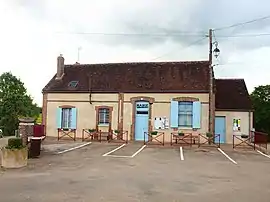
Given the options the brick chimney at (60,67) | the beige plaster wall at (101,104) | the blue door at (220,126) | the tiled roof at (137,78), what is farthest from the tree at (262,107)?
the brick chimney at (60,67)

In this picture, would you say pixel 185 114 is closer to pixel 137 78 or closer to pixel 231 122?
pixel 231 122

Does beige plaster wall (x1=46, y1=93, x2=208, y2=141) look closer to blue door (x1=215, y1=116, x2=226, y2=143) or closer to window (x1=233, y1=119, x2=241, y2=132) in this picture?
blue door (x1=215, y1=116, x2=226, y2=143)

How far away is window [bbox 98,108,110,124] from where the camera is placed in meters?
22.7

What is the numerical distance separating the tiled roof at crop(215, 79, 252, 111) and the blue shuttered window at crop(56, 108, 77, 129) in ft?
31.0

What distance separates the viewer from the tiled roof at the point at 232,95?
22.4 m

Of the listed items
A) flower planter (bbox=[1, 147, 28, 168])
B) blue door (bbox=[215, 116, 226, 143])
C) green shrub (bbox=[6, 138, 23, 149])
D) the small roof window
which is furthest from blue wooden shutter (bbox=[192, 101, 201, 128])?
flower planter (bbox=[1, 147, 28, 168])

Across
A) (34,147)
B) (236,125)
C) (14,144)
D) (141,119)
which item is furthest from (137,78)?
(14,144)

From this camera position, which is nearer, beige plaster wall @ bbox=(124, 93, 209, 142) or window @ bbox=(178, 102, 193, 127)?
beige plaster wall @ bbox=(124, 93, 209, 142)

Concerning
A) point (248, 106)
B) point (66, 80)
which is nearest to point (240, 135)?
point (248, 106)

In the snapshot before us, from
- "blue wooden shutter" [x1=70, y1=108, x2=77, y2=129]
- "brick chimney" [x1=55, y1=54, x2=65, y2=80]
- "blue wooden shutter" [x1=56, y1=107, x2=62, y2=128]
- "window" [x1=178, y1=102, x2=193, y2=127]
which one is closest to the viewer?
"window" [x1=178, y1=102, x2=193, y2=127]

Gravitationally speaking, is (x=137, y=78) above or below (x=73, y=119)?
above

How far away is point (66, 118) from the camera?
23.7 metres

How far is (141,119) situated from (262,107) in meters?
11.8

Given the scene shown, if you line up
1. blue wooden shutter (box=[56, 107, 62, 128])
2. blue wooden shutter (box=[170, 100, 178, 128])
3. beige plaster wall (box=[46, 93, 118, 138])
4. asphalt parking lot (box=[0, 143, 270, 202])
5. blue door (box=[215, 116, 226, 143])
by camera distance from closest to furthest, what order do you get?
asphalt parking lot (box=[0, 143, 270, 202]) → blue wooden shutter (box=[170, 100, 178, 128]) → blue door (box=[215, 116, 226, 143]) → beige plaster wall (box=[46, 93, 118, 138]) → blue wooden shutter (box=[56, 107, 62, 128])
